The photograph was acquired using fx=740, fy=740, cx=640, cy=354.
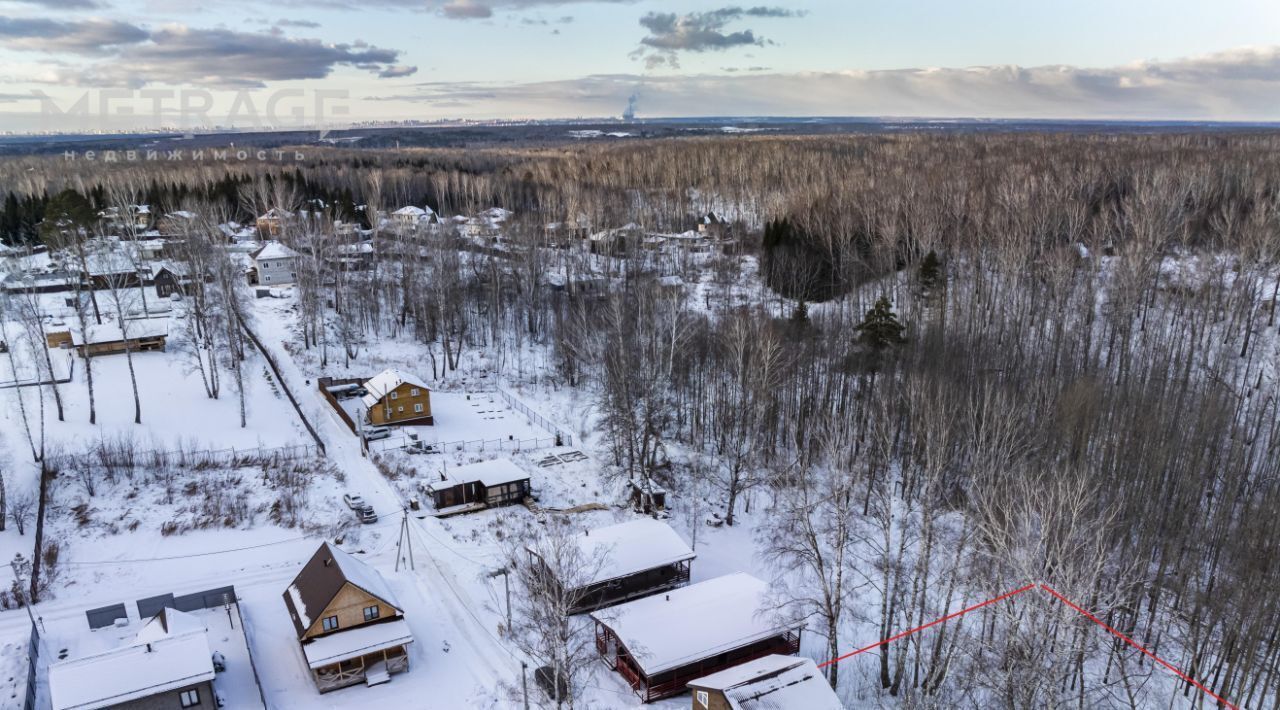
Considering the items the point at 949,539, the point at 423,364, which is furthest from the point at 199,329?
the point at 949,539

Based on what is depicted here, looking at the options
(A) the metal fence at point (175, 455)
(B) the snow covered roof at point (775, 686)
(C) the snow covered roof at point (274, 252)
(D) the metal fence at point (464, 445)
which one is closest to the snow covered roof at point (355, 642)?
(B) the snow covered roof at point (775, 686)

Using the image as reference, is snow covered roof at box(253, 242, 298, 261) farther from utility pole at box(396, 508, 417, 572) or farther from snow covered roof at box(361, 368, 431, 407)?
utility pole at box(396, 508, 417, 572)

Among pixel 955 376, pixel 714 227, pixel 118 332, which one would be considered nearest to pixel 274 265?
pixel 118 332

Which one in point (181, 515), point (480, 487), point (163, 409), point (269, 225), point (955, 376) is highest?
point (269, 225)

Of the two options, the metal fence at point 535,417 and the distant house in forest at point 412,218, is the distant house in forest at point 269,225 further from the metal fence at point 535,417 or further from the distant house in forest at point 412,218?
the metal fence at point 535,417

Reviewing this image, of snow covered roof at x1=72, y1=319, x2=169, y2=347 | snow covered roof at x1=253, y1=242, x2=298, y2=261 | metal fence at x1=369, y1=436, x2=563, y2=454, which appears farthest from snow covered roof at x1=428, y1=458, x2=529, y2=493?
snow covered roof at x1=253, y1=242, x2=298, y2=261

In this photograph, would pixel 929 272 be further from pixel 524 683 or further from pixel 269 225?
pixel 269 225

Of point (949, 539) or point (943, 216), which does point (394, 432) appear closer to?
point (949, 539)
